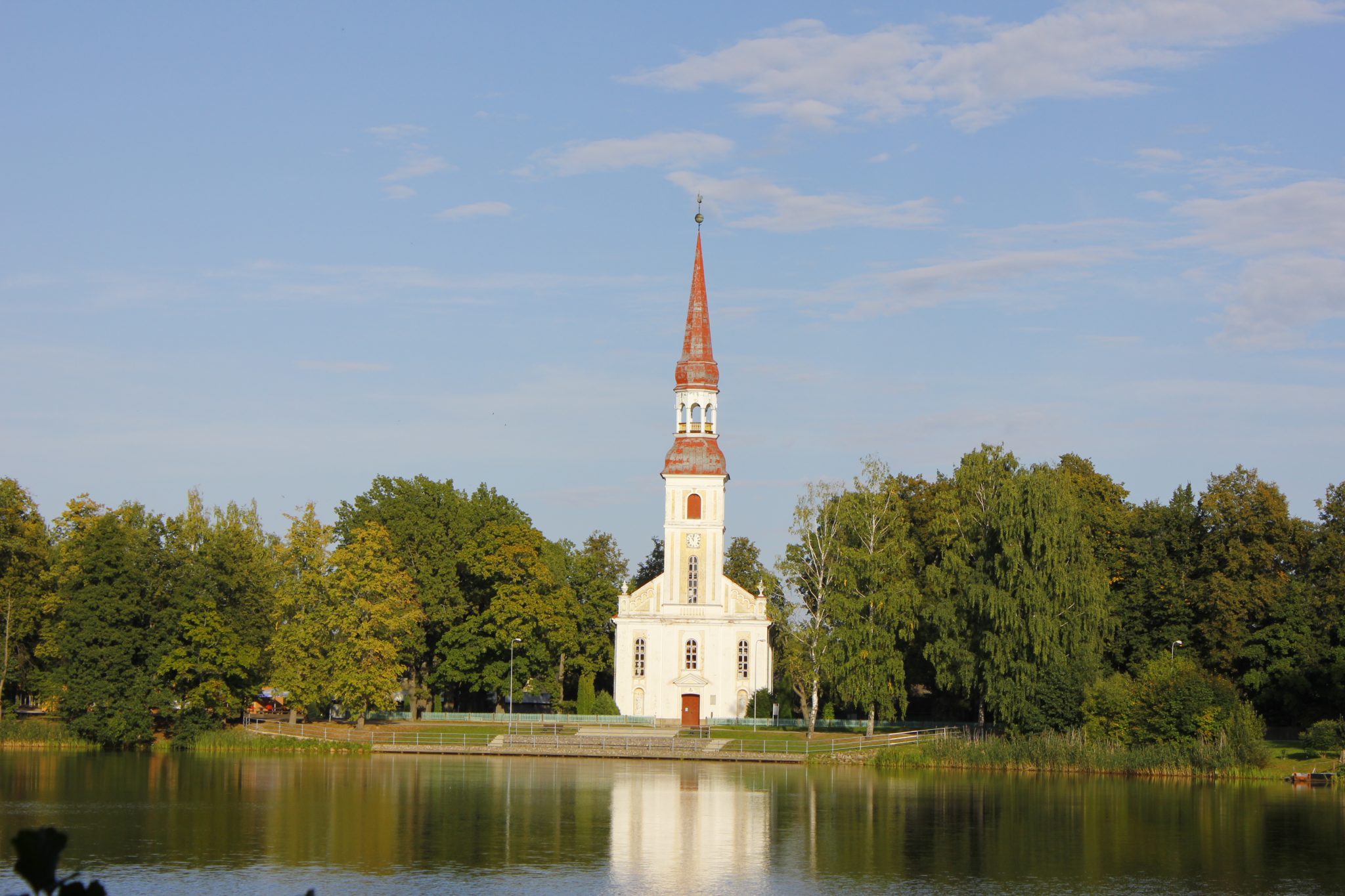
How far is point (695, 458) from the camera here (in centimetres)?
7750

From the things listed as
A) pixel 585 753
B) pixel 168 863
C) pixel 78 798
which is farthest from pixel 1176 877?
pixel 585 753

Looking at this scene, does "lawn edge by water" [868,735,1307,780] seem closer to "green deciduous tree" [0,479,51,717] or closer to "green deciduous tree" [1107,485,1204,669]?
"green deciduous tree" [1107,485,1204,669]

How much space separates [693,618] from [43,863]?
2749 inches

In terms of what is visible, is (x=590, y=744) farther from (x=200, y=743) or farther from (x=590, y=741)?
(x=200, y=743)

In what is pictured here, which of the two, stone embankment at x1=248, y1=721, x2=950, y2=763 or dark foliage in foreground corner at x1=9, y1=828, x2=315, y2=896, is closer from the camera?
dark foliage in foreground corner at x1=9, y1=828, x2=315, y2=896

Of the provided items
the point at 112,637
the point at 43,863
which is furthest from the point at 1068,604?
the point at 43,863

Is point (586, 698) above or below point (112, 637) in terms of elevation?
below

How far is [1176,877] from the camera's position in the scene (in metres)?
32.4

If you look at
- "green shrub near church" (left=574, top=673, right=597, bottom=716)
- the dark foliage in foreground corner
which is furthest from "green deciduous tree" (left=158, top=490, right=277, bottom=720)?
the dark foliage in foreground corner

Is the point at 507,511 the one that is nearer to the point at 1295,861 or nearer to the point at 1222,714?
the point at 1222,714

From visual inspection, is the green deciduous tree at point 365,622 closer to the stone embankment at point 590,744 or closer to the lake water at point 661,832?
the stone embankment at point 590,744

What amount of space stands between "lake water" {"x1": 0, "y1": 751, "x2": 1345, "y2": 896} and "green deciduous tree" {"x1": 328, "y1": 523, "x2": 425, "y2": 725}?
9293mm

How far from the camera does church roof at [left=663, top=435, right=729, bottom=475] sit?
77062 mm

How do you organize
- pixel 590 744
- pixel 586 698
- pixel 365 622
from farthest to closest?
pixel 586 698 → pixel 590 744 → pixel 365 622
